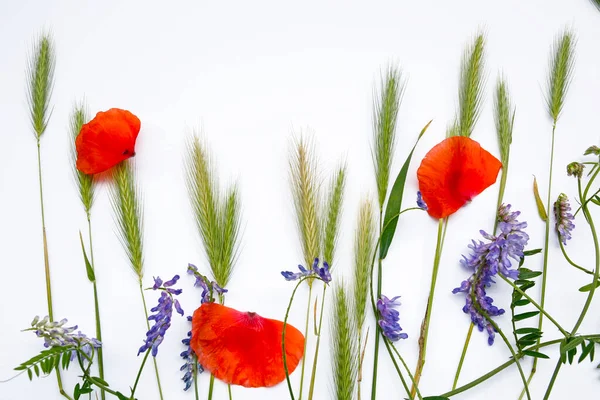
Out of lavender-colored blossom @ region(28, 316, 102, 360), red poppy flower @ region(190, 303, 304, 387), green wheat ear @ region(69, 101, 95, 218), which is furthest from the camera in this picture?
green wheat ear @ region(69, 101, 95, 218)

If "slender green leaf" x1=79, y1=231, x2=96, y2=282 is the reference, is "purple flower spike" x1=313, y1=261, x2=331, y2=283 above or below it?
below

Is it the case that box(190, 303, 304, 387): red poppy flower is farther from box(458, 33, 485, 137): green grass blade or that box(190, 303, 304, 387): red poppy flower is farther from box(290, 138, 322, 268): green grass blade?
box(458, 33, 485, 137): green grass blade

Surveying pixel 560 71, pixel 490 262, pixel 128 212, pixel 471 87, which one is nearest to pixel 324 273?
pixel 490 262

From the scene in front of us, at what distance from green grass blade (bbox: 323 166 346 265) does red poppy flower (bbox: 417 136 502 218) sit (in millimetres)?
212

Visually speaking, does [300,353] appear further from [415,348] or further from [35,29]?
[35,29]

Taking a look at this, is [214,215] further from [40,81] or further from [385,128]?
[40,81]

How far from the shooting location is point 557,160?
1.52m

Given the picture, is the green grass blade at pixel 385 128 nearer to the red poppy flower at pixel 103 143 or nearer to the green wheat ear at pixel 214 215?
the green wheat ear at pixel 214 215

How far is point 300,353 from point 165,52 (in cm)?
93

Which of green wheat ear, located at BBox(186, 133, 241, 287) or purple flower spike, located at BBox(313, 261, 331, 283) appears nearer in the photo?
purple flower spike, located at BBox(313, 261, 331, 283)

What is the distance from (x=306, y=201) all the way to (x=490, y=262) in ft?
1.58

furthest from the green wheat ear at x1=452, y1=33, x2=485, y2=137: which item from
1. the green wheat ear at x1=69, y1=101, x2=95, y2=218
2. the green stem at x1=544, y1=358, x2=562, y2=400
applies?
the green wheat ear at x1=69, y1=101, x2=95, y2=218

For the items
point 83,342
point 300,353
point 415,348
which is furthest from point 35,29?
point 415,348

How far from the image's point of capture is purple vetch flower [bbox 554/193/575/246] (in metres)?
1.41
